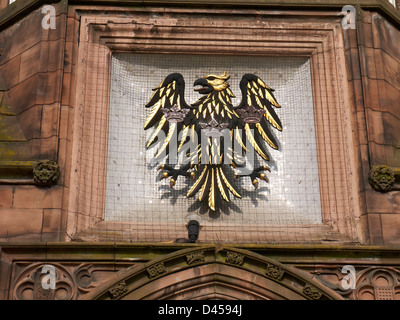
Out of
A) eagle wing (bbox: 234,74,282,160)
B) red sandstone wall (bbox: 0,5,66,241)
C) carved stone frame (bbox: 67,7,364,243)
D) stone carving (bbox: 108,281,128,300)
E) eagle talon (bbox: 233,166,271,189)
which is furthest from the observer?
eagle wing (bbox: 234,74,282,160)

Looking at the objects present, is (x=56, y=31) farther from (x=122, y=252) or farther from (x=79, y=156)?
(x=122, y=252)

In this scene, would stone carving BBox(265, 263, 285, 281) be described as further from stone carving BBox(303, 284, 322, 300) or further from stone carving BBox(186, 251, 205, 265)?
stone carving BBox(186, 251, 205, 265)

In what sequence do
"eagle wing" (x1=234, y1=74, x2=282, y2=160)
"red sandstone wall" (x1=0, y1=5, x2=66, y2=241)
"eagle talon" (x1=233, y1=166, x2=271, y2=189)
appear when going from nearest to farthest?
"red sandstone wall" (x1=0, y1=5, x2=66, y2=241) → "eagle talon" (x1=233, y1=166, x2=271, y2=189) → "eagle wing" (x1=234, y1=74, x2=282, y2=160)

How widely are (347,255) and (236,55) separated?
360cm

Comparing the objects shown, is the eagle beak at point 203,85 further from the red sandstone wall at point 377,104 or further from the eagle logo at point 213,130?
the red sandstone wall at point 377,104

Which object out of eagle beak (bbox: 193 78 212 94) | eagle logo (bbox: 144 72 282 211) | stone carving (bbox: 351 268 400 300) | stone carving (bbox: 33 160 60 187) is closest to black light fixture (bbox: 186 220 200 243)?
eagle logo (bbox: 144 72 282 211)

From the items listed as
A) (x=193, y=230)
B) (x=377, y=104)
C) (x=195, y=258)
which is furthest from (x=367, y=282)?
(x=377, y=104)

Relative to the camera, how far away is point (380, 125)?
40.9ft

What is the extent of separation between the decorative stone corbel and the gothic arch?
→ 1574mm

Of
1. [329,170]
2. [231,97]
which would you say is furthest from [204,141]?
[329,170]

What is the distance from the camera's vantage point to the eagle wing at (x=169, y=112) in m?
13.0

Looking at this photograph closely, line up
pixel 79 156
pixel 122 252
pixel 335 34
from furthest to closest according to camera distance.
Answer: pixel 335 34, pixel 79 156, pixel 122 252

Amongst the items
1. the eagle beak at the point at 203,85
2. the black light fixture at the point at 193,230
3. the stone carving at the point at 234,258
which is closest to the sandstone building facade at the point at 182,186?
the stone carving at the point at 234,258

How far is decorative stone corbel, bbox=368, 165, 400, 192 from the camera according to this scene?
39.0 ft
